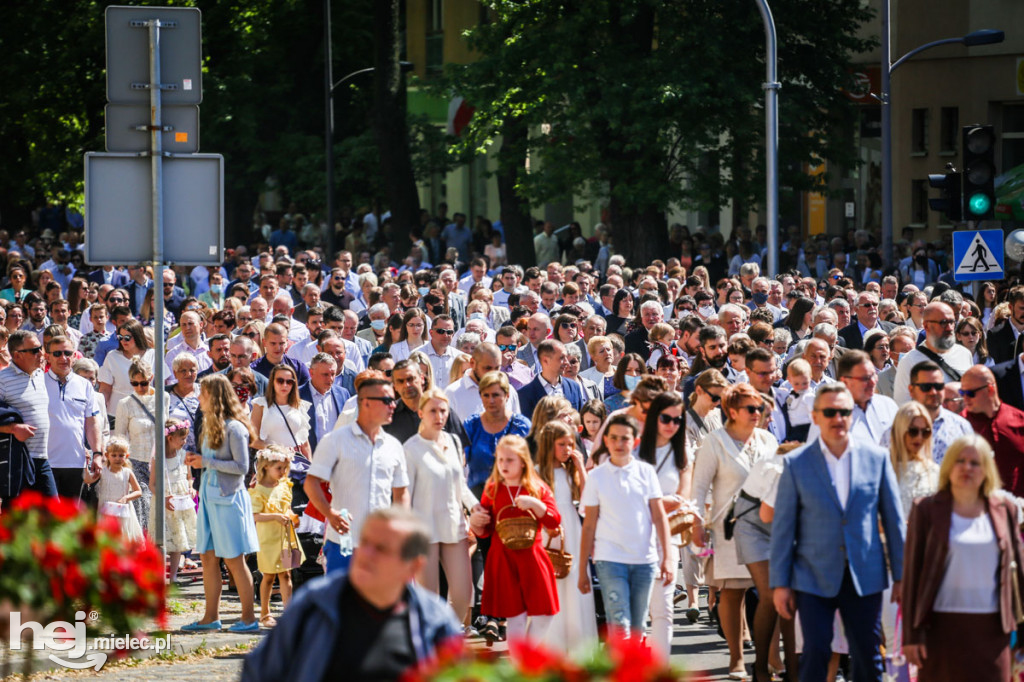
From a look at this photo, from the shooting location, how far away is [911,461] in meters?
9.26

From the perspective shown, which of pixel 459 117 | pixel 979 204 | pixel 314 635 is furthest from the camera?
pixel 459 117

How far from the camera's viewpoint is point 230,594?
42.8 ft

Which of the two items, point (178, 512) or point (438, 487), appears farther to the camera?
point (178, 512)

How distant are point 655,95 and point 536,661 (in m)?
27.6

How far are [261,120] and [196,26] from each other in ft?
112

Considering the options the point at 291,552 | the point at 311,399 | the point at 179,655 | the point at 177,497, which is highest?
the point at 311,399

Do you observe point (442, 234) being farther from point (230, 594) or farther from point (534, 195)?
point (230, 594)

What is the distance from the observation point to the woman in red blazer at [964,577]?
801 centimetres

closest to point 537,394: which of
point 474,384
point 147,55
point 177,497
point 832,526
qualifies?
point 474,384

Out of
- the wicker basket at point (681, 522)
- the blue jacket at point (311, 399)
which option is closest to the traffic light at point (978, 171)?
the blue jacket at point (311, 399)

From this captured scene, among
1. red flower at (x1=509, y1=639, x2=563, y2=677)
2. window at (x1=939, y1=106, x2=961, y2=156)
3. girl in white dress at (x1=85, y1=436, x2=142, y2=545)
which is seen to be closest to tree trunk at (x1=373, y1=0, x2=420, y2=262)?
window at (x1=939, y1=106, x2=961, y2=156)

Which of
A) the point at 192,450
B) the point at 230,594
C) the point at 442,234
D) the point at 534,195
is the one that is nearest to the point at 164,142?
the point at 192,450

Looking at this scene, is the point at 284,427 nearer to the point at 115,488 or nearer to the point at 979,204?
the point at 115,488

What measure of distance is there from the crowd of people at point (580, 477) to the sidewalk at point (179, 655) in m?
0.29
